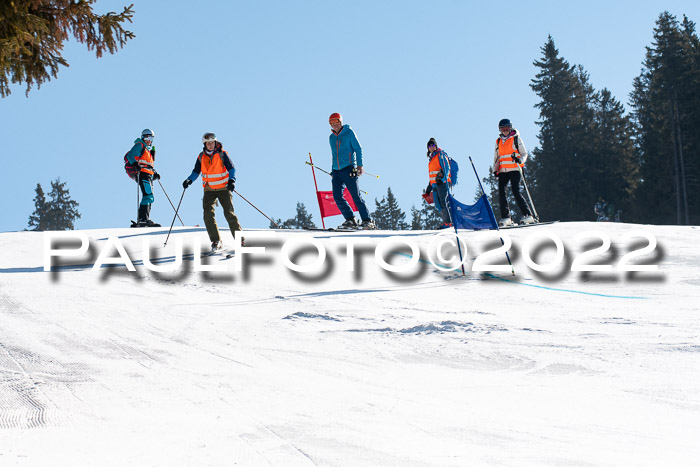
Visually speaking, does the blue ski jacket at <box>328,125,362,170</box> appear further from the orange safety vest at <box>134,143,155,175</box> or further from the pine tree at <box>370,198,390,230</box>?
the pine tree at <box>370,198,390,230</box>

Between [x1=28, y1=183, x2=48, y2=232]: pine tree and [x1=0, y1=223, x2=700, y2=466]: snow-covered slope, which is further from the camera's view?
[x1=28, y1=183, x2=48, y2=232]: pine tree

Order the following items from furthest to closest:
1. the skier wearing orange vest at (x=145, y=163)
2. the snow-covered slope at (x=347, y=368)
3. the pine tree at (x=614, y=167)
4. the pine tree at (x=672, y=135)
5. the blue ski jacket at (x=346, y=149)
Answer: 1. the pine tree at (x=614, y=167)
2. the pine tree at (x=672, y=135)
3. the skier wearing orange vest at (x=145, y=163)
4. the blue ski jacket at (x=346, y=149)
5. the snow-covered slope at (x=347, y=368)

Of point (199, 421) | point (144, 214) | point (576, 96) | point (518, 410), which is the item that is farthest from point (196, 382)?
point (576, 96)

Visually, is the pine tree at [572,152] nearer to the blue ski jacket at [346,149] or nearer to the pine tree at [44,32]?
the blue ski jacket at [346,149]

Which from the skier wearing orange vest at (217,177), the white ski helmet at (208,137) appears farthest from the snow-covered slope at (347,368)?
the white ski helmet at (208,137)

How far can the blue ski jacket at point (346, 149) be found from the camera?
41.7 feet

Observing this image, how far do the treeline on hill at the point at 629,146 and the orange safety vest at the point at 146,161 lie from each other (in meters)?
33.8

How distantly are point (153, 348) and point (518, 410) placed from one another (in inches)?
113

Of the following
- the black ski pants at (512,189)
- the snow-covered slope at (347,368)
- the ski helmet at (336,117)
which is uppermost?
the ski helmet at (336,117)

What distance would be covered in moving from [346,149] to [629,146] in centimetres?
3801

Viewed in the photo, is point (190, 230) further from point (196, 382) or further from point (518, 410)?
point (518, 410)

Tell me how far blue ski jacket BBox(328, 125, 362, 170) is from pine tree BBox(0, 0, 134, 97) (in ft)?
17.5

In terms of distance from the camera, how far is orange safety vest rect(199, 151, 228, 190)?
10688 millimetres

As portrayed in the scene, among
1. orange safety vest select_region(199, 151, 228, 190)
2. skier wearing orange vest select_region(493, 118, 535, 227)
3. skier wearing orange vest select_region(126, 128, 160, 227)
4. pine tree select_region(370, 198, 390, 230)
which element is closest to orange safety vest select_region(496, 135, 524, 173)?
skier wearing orange vest select_region(493, 118, 535, 227)
